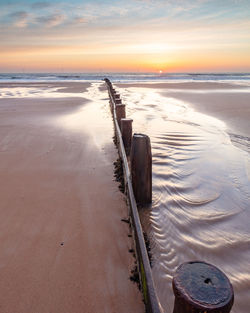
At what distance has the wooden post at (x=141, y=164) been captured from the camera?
9.43ft

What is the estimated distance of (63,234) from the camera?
283 centimetres

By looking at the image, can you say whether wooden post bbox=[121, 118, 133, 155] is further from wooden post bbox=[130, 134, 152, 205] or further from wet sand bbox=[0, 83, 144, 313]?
wooden post bbox=[130, 134, 152, 205]

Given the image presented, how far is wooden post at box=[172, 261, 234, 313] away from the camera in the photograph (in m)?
0.93

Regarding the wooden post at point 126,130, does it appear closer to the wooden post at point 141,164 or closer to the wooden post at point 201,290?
the wooden post at point 141,164

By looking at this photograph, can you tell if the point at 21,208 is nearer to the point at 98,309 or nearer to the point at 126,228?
the point at 126,228

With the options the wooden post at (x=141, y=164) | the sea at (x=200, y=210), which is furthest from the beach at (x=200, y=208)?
the wooden post at (x=141, y=164)

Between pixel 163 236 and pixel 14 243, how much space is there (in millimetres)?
1542

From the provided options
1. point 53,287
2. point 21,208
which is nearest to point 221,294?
point 53,287

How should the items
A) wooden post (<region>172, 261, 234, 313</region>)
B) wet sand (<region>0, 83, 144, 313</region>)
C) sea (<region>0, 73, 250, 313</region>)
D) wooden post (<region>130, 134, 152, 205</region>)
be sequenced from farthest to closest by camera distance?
1. wooden post (<region>130, 134, 152, 205</region>)
2. sea (<region>0, 73, 250, 313</region>)
3. wet sand (<region>0, 83, 144, 313</region>)
4. wooden post (<region>172, 261, 234, 313</region>)

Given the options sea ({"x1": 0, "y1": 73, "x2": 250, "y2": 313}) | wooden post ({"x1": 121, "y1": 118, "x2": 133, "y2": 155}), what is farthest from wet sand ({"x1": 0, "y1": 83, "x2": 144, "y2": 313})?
wooden post ({"x1": 121, "y1": 118, "x2": 133, "y2": 155})

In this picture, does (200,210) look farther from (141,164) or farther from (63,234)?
(63,234)

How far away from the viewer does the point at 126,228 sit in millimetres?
2965

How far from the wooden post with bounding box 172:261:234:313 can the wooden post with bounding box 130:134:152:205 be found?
189 cm

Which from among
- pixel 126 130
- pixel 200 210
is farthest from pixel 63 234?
pixel 126 130
